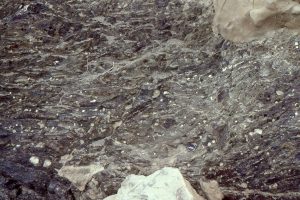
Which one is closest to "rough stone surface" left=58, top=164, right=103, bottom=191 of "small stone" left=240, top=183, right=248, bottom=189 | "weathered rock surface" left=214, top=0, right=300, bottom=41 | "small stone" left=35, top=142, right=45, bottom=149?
"small stone" left=35, top=142, right=45, bottom=149

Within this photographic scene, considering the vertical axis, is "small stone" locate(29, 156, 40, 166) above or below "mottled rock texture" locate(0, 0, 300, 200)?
below

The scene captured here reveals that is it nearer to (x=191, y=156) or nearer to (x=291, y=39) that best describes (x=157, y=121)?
(x=191, y=156)

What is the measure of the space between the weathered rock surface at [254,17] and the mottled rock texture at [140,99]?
45 millimetres

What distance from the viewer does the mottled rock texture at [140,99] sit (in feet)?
6.97

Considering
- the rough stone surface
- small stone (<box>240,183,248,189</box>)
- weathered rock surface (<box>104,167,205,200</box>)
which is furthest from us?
the rough stone surface

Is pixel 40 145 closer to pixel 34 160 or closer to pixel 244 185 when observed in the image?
pixel 34 160

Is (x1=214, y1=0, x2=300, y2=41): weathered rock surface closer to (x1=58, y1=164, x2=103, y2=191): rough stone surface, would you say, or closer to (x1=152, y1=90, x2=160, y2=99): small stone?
(x1=152, y1=90, x2=160, y2=99): small stone

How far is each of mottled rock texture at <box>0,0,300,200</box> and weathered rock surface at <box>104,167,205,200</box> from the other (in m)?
0.13

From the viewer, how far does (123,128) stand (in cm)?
227

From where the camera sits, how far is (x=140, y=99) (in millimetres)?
2309

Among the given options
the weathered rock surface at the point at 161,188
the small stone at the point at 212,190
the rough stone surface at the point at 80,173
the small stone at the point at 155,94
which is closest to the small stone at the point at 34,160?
the rough stone surface at the point at 80,173

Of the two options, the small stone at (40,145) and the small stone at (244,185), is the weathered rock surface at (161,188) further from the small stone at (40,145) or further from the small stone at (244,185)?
the small stone at (40,145)

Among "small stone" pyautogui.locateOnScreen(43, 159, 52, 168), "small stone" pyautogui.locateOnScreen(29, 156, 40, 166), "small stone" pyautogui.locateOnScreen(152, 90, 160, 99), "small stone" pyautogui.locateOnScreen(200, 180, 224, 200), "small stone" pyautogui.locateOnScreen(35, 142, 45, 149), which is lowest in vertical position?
"small stone" pyautogui.locateOnScreen(200, 180, 224, 200)

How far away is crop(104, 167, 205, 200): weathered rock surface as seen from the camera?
1976 millimetres
